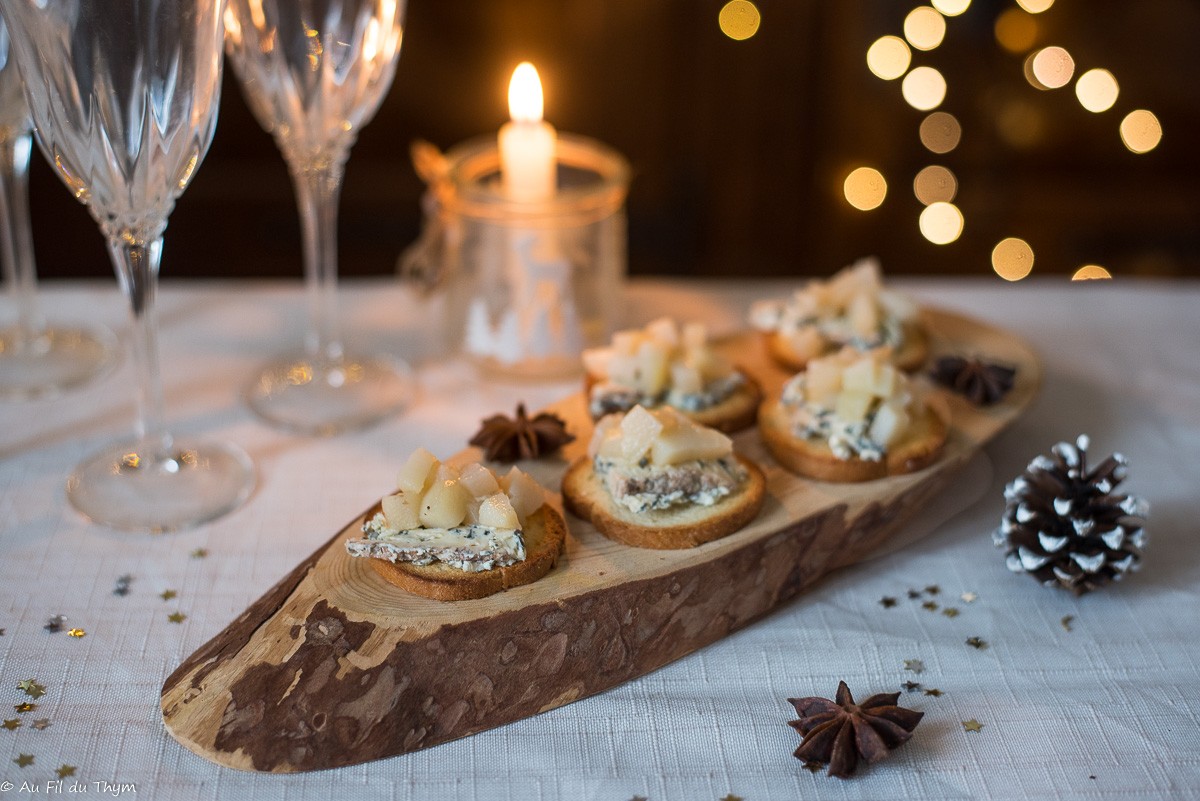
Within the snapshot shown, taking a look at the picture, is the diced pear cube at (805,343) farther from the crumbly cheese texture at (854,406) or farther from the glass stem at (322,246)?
the glass stem at (322,246)

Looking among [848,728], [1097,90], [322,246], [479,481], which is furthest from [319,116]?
[1097,90]

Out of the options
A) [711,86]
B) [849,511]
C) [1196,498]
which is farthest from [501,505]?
[711,86]

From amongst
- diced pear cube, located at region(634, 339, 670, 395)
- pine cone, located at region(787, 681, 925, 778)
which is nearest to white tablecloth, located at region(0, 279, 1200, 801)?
pine cone, located at region(787, 681, 925, 778)

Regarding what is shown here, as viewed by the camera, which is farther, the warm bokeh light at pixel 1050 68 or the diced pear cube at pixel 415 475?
the warm bokeh light at pixel 1050 68

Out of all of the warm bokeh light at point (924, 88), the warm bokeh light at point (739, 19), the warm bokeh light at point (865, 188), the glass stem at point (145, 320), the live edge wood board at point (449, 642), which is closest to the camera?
the live edge wood board at point (449, 642)

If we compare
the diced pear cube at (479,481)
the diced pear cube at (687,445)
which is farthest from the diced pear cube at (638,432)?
the diced pear cube at (479,481)

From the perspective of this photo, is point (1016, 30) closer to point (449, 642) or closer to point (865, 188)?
point (865, 188)
